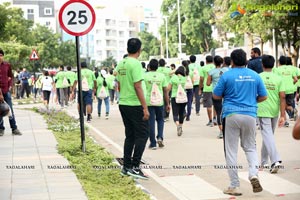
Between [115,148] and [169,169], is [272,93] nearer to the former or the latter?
[169,169]

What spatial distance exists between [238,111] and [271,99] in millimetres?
1783

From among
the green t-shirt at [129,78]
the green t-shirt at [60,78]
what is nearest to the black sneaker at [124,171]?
the green t-shirt at [129,78]

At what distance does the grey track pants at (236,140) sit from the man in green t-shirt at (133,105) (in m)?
1.40

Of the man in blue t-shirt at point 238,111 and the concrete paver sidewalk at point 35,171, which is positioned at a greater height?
the man in blue t-shirt at point 238,111

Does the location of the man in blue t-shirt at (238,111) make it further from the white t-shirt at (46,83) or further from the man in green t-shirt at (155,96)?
the white t-shirt at (46,83)

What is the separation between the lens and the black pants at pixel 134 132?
27.2 feet

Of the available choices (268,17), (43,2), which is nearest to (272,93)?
(268,17)

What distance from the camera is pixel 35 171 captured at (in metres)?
8.75

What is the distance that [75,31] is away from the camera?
34.2 ft

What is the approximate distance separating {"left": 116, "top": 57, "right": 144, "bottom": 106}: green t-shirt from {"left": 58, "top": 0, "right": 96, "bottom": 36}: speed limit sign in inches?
93.2

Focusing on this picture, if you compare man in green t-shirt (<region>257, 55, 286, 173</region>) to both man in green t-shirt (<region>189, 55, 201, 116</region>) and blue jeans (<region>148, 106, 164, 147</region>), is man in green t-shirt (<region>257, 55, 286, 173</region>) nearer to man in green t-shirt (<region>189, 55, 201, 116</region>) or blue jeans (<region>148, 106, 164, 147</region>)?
blue jeans (<region>148, 106, 164, 147</region>)

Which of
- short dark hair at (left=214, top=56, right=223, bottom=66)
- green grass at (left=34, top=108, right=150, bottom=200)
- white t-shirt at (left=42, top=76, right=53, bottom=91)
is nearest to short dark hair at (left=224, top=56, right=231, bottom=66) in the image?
short dark hair at (left=214, top=56, right=223, bottom=66)

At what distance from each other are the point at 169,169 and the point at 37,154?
8.59ft

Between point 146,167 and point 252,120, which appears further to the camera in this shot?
point 146,167
